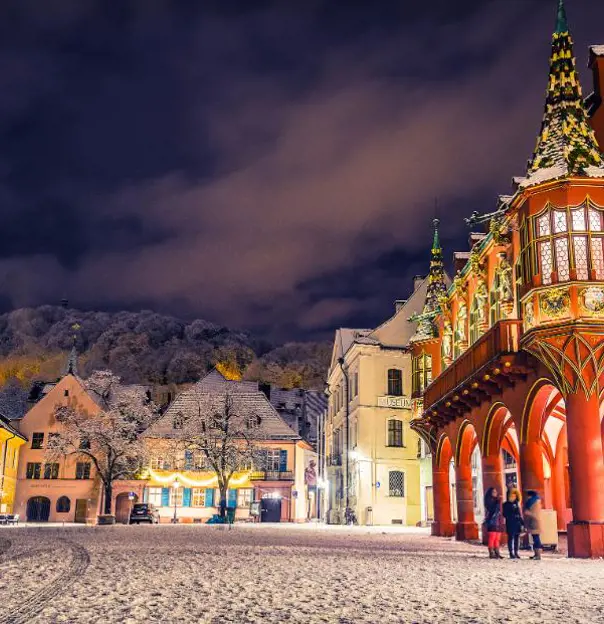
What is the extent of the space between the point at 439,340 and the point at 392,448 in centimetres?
1847

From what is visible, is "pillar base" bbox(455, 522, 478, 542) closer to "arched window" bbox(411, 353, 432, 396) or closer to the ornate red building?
the ornate red building

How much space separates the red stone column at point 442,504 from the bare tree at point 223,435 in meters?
22.1

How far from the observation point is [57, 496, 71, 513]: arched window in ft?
213

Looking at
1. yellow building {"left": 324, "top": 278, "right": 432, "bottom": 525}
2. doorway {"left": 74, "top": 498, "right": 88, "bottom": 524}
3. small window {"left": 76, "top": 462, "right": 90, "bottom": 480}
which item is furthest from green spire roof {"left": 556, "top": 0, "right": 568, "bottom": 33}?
small window {"left": 76, "top": 462, "right": 90, "bottom": 480}

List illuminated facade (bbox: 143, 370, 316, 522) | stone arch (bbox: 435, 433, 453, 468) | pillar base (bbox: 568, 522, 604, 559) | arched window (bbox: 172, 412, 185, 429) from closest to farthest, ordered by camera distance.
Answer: pillar base (bbox: 568, 522, 604, 559)
stone arch (bbox: 435, 433, 453, 468)
illuminated facade (bbox: 143, 370, 316, 522)
arched window (bbox: 172, 412, 185, 429)

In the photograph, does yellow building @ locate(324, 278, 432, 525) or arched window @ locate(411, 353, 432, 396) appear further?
yellow building @ locate(324, 278, 432, 525)

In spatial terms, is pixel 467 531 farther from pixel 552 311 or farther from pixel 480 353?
pixel 552 311

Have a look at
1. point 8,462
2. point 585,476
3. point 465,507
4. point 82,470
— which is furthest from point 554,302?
point 82,470

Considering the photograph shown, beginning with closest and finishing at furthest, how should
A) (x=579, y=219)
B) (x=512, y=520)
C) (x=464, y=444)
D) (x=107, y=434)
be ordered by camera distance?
(x=512, y=520), (x=579, y=219), (x=464, y=444), (x=107, y=434)

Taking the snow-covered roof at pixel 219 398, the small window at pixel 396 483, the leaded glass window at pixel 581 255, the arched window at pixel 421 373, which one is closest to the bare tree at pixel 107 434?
the snow-covered roof at pixel 219 398

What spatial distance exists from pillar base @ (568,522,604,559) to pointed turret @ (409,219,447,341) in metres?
16.1

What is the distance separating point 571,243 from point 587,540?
260 inches

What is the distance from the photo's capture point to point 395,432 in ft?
168

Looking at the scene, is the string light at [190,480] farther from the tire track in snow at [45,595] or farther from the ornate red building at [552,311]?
the tire track in snow at [45,595]
